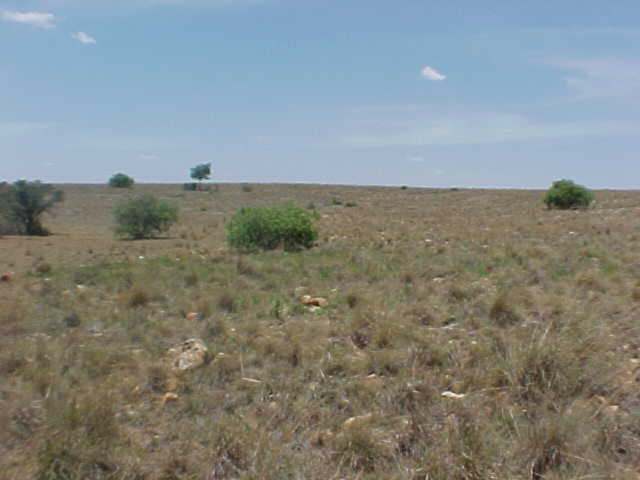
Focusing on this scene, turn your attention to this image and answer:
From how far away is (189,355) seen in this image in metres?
6.76

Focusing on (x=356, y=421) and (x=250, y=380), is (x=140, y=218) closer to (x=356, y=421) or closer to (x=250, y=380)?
(x=250, y=380)

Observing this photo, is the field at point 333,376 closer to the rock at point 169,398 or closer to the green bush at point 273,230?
the rock at point 169,398

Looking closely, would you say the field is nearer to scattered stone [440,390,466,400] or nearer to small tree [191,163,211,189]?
scattered stone [440,390,466,400]

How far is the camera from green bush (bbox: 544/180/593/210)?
36.6 meters

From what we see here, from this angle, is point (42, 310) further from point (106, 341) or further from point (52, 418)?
point (52, 418)

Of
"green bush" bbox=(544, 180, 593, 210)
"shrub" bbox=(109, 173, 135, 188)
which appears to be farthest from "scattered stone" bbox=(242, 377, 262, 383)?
"shrub" bbox=(109, 173, 135, 188)

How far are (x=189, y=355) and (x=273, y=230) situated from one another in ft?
37.5

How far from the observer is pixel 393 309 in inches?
340

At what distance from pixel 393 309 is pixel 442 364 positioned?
225 centimetres

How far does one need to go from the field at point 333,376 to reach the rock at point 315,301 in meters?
0.12

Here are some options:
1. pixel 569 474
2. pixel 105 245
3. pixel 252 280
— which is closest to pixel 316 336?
pixel 569 474

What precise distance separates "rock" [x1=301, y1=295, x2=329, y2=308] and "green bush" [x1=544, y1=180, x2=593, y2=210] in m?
30.2

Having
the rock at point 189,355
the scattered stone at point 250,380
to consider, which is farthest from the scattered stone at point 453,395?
the rock at point 189,355

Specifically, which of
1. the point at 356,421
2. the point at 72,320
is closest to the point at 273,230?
the point at 72,320
